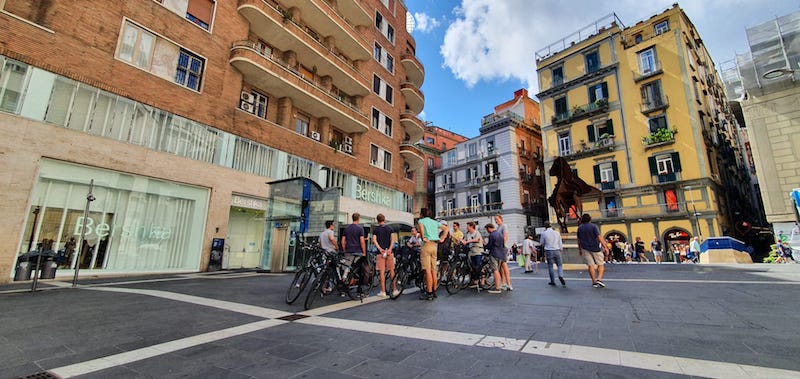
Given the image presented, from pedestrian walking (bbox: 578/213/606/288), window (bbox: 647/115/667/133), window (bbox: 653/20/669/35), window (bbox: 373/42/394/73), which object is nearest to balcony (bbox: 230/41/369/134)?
window (bbox: 373/42/394/73)

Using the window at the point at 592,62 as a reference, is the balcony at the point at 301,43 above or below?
below

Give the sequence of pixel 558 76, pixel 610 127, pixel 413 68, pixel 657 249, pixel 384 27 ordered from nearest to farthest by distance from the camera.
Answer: pixel 657 249, pixel 384 27, pixel 610 127, pixel 413 68, pixel 558 76

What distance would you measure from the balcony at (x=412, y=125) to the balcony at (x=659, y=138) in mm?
18823

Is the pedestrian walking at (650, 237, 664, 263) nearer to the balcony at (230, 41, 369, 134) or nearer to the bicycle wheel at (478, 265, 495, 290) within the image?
the bicycle wheel at (478, 265, 495, 290)

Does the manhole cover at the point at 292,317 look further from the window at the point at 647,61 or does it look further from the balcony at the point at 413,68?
the window at the point at 647,61

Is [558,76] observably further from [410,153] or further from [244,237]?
[244,237]

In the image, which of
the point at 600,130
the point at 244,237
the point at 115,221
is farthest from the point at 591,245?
the point at 600,130

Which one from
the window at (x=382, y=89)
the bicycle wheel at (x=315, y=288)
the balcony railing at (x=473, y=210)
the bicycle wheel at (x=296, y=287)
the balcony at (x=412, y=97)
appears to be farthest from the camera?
the balcony railing at (x=473, y=210)

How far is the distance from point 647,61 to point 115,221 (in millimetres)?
37775

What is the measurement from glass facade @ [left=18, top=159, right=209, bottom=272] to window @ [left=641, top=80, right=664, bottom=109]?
3297 cm

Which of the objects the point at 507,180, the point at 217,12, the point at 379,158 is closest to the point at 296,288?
the point at 217,12

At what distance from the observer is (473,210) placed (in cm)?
3859

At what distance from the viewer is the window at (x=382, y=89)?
25641mm

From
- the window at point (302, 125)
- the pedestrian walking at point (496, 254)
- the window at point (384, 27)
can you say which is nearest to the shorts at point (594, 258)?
the pedestrian walking at point (496, 254)
